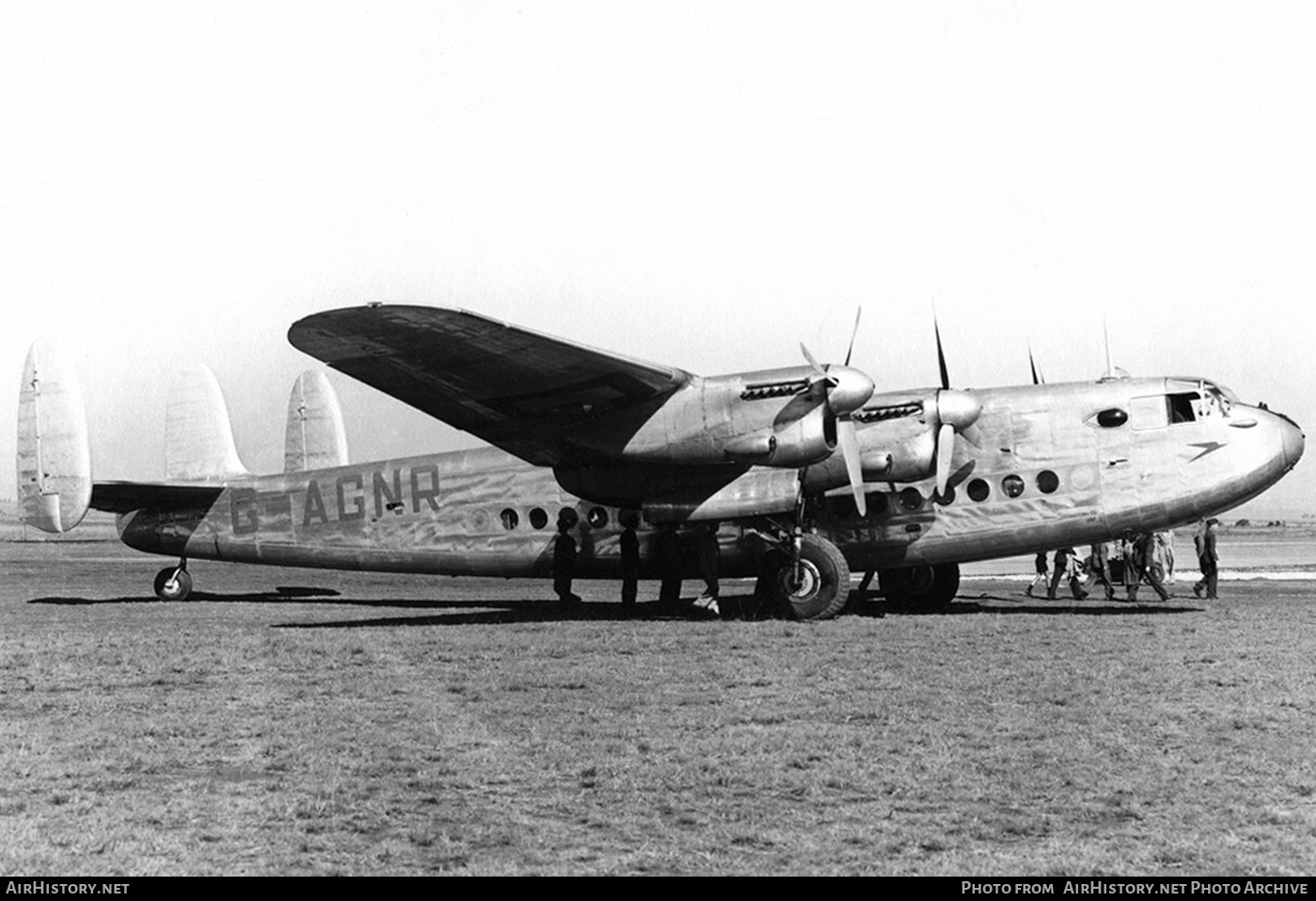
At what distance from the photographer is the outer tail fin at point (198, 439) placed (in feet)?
62.2

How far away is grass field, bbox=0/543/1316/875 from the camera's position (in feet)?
14.0

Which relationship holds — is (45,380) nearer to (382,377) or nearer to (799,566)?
(382,377)

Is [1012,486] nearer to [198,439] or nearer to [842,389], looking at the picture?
[842,389]

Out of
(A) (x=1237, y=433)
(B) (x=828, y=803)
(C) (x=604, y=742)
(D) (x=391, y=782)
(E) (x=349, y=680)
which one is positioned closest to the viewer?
(B) (x=828, y=803)

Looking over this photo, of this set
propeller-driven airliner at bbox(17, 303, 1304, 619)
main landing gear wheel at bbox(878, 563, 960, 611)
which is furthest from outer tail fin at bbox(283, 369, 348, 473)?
main landing gear wheel at bbox(878, 563, 960, 611)

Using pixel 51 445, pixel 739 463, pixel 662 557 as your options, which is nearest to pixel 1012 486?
pixel 739 463

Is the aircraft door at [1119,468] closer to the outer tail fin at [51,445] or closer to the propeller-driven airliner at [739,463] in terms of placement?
the propeller-driven airliner at [739,463]

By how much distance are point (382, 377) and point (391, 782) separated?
25.0ft

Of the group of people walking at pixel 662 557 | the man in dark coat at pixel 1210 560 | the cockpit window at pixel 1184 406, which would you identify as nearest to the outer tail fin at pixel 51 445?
the group of people walking at pixel 662 557

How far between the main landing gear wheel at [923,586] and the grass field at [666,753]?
167 inches

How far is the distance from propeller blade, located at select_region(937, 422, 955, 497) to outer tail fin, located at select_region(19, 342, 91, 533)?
10.5 m

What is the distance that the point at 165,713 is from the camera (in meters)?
7.26

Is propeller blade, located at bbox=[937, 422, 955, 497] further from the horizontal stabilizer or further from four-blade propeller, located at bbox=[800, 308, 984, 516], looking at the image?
the horizontal stabilizer
